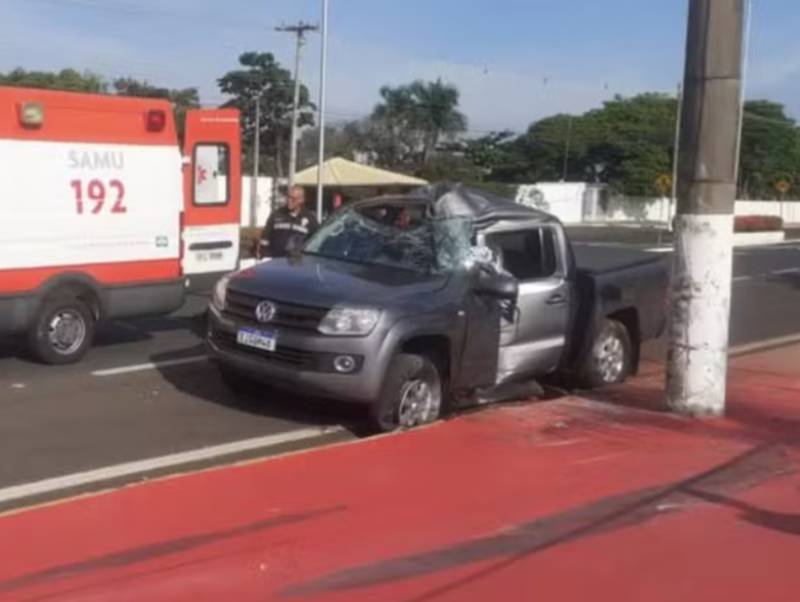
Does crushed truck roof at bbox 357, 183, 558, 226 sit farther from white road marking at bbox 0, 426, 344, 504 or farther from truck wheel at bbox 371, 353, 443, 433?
white road marking at bbox 0, 426, 344, 504

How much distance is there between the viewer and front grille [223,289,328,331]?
342 inches

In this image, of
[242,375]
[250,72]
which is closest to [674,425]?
[242,375]

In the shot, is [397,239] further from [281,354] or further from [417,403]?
[281,354]

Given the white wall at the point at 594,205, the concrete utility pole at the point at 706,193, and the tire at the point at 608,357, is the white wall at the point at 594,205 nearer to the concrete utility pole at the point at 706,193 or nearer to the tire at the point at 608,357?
the tire at the point at 608,357

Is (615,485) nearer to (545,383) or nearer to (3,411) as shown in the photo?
(545,383)

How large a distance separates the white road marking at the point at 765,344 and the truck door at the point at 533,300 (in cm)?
462

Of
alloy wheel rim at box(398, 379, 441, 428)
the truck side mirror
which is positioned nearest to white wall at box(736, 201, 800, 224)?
the truck side mirror

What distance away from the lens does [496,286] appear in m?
9.41

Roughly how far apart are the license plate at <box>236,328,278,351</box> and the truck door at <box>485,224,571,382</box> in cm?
196

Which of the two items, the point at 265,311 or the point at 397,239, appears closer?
the point at 265,311

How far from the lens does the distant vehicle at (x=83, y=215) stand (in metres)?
10.9

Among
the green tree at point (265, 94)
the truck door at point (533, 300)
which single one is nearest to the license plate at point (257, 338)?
the truck door at point (533, 300)

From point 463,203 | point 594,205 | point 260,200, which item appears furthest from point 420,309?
point 594,205

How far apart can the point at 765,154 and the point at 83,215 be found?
8749 centimetres
